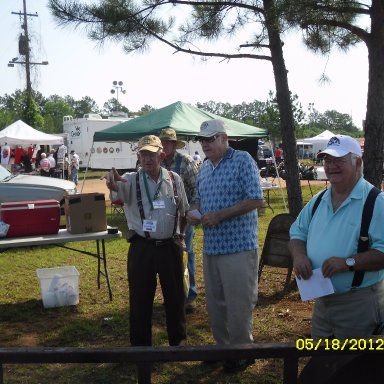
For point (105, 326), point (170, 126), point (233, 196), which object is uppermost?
point (170, 126)

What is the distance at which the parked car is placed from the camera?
8.87m

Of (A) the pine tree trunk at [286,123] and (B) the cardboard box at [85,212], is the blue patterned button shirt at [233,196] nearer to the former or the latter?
(B) the cardboard box at [85,212]

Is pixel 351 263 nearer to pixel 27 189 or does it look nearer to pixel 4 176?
pixel 27 189

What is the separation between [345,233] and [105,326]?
3.27m

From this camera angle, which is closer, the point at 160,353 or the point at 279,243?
the point at 160,353

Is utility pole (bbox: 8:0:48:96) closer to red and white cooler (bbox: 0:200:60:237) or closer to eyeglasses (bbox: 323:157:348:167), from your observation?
red and white cooler (bbox: 0:200:60:237)

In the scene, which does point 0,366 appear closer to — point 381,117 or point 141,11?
point 381,117

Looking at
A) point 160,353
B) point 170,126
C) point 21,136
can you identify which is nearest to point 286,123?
point 170,126

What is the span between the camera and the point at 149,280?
3.80 m

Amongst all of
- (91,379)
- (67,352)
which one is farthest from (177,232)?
(67,352)

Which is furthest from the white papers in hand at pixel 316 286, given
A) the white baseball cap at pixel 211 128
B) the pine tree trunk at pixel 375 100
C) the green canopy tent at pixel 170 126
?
the green canopy tent at pixel 170 126

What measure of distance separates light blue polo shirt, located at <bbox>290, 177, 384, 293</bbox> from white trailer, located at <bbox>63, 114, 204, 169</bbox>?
946 inches

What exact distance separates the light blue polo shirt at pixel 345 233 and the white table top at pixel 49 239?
10.9ft
